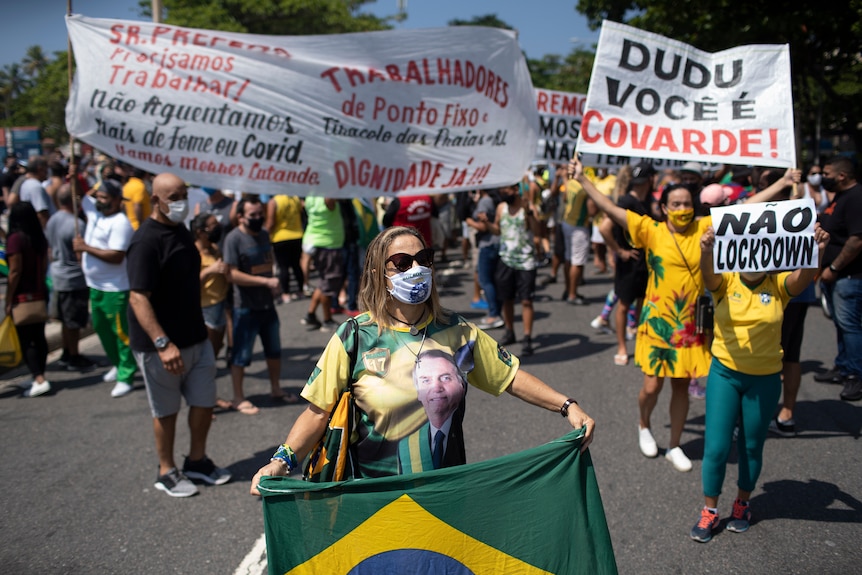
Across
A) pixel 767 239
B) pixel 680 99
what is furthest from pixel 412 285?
pixel 680 99

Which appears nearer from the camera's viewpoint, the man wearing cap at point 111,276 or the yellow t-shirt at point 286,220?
the man wearing cap at point 111,276

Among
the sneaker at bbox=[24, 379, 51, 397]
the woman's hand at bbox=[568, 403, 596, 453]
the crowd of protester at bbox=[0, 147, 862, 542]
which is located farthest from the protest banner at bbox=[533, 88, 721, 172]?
the sneaker at bbox=[24, 379, 51, 397]

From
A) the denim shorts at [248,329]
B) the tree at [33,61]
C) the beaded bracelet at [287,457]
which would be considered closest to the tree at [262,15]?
the denim shorts at [248,329]

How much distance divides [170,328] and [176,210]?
0.73m

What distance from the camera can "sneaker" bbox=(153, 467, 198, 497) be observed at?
463 centimetres

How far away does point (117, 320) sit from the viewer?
686 cm

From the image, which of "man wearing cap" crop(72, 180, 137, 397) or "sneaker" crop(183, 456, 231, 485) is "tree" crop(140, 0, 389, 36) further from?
"sneaker" crop(183, 456, 231, 485)

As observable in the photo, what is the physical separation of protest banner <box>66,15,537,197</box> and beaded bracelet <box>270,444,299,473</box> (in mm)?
2915

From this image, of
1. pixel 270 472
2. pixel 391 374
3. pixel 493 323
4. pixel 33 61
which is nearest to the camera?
pixel 270 472

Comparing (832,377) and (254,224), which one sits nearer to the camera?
(254,224)

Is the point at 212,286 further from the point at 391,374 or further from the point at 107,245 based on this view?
the point at 391,374

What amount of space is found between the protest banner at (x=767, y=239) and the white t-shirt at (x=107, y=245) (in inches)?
201

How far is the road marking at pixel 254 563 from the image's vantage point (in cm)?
375

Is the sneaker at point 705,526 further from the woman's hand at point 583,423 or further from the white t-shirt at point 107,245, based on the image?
the white t-shirt at point 107,245
